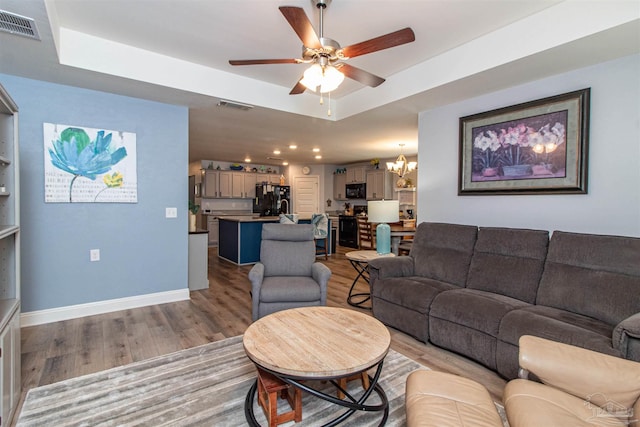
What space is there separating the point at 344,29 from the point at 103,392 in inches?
123

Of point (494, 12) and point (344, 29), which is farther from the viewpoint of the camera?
point (344, 29)

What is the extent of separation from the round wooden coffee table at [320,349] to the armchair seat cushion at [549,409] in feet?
1.93

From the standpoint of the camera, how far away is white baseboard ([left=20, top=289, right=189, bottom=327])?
3.15 meters

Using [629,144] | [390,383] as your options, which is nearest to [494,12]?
[629,144]

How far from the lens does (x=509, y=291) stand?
2658 mm

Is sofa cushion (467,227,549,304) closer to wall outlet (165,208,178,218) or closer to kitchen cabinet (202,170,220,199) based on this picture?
wall outlet (165,208,178,218)

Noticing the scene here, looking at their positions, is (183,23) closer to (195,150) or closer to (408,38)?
(408,38)

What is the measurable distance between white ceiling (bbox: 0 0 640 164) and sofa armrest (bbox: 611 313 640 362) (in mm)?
1845

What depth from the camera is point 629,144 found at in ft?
7.99

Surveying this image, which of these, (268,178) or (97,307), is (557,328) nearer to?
(97,307)

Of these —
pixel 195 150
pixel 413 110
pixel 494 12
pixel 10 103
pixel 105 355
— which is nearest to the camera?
pixel 10 103

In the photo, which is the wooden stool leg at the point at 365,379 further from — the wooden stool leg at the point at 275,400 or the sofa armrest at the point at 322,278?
the sofa armrest at the point at 322,278

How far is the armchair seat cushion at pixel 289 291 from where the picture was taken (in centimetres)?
298

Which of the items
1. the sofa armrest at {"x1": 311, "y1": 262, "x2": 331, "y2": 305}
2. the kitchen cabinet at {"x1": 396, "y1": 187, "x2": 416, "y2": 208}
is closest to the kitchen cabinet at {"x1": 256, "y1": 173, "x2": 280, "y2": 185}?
the kitchen cabinet at {"x1": 396, "y1": 187, "x2": 416, "y2": 208}
